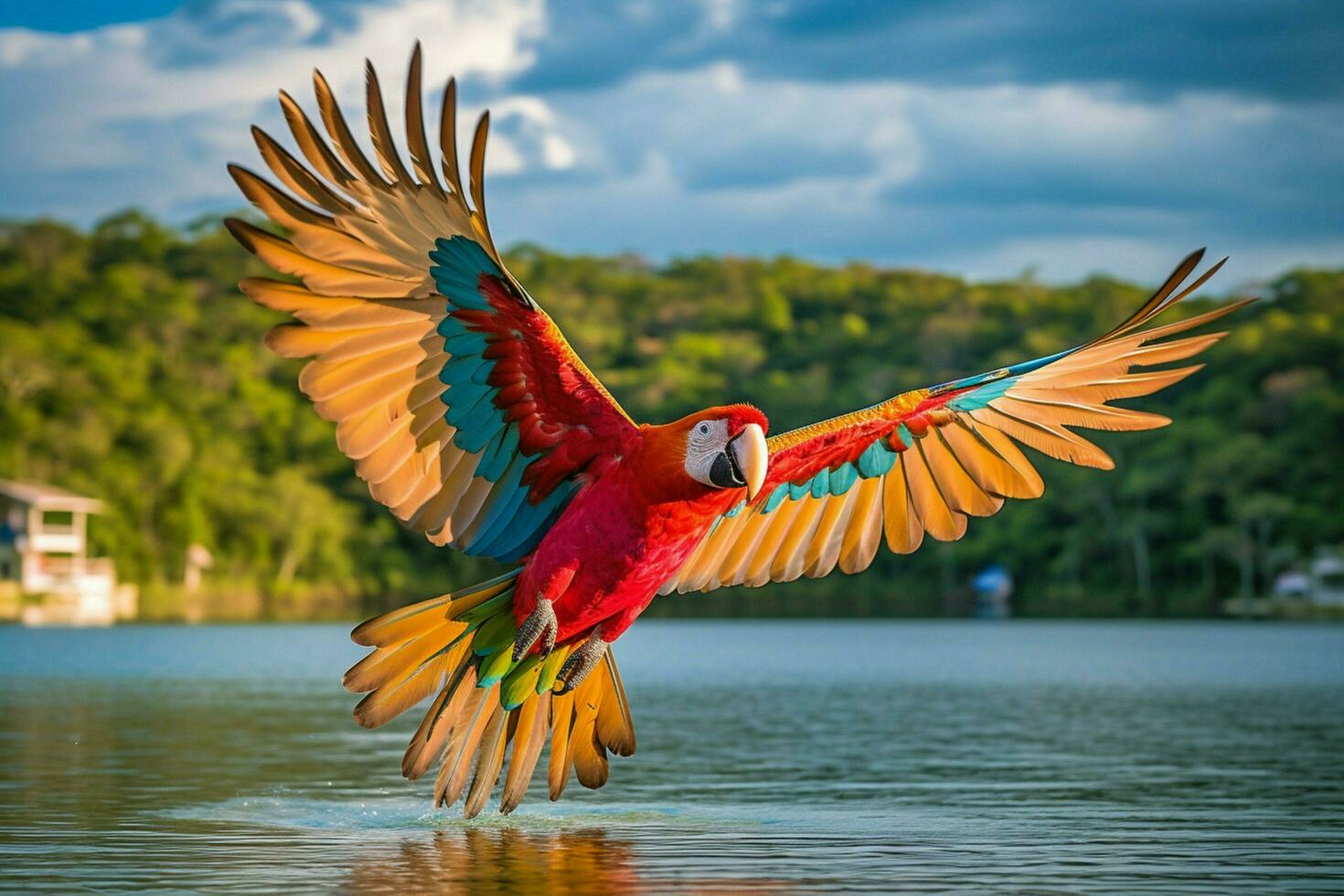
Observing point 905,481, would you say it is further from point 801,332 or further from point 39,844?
point 801,332

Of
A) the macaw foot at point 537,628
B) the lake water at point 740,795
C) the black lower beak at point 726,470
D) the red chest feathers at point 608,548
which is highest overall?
the black lower beak at point 726,470

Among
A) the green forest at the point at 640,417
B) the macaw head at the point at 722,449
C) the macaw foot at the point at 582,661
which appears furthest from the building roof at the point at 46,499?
the macaw head at the point at 722,449

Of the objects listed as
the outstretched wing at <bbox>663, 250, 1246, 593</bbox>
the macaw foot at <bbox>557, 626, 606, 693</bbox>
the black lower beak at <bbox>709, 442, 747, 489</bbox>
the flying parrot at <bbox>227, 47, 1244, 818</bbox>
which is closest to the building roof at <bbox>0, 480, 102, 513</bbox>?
the outstretched wing at <bbox>663, 250, 1246, 593</bbox>

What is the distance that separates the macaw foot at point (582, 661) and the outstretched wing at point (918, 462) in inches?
58.7

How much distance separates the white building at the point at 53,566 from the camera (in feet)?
272

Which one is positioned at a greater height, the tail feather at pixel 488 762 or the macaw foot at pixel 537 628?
the macaw foot at pixel 537 628

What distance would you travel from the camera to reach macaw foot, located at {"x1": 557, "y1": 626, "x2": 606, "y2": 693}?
1175 centimetres

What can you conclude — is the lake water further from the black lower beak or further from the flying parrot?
the black lower beak

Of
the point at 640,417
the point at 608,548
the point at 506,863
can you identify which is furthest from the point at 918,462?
the point at 640,417

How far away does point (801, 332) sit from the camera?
132m

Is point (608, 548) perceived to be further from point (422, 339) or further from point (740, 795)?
point (740, 795)

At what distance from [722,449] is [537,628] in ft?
5.35

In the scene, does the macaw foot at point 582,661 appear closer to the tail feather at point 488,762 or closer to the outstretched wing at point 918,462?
the tail feather at point 488,762

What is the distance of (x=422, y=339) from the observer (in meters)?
11.2
